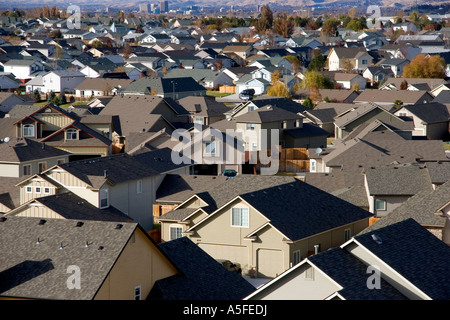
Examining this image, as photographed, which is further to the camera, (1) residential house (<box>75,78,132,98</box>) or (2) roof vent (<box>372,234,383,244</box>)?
(1) residential house (<box>75,78,132,98</box>)

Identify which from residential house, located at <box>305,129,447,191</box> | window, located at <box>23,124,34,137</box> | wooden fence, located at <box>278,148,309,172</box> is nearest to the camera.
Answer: residential house, located at <box>305,129,447,191</box>

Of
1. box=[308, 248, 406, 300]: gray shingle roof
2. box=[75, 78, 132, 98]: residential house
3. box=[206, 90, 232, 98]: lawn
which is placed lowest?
box=[206, 90, 232, 98]: lawn

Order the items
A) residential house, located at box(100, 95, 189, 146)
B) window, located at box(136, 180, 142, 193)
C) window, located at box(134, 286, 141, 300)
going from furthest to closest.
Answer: residential house, located at box(100, 95, 189, 146) → window, located at box(136, 180, 142, 193) → window, located at box(134, 286, 141, 300)

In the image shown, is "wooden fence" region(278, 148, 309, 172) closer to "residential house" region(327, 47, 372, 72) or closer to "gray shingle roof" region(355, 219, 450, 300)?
"gray shingle roof" region(355, 219, 450, 300)

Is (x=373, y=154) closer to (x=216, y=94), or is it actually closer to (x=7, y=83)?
(x=216, y=94)

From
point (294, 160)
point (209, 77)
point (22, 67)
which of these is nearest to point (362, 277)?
point (294, 160)

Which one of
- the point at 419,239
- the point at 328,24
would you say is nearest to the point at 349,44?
the point at 328,24

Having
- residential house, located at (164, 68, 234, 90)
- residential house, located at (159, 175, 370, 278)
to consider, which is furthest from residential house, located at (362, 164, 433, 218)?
residential house, located at (164, 68, 234, 90)

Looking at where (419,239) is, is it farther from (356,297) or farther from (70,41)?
(70,41)
